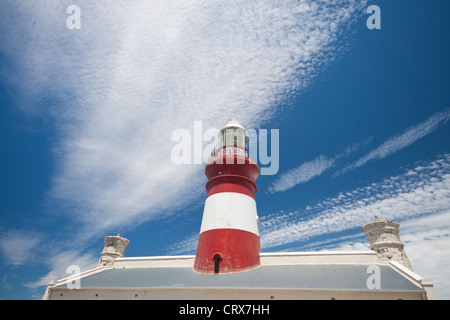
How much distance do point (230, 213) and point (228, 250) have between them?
6.70 ft

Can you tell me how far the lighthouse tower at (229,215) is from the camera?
12.0 m

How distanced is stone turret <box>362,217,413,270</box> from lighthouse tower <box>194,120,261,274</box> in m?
6.28

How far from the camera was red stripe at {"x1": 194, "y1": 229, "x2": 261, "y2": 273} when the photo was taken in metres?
11.8

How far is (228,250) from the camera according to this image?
12.0m

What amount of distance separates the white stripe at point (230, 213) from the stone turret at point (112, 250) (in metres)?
7.41

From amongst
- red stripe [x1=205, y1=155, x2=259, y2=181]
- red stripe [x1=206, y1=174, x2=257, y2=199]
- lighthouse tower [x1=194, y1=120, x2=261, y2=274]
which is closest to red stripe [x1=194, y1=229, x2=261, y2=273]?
lighthouse tower [x1=194, y1=120, x2=261, y2=274]

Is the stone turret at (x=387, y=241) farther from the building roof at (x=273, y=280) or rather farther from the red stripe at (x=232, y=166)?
the red stripe at (x=232, y=166)
